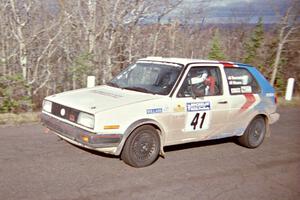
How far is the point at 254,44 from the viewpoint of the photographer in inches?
620

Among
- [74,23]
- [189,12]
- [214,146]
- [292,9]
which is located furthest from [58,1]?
[292,9]

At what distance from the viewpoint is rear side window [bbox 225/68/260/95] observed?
6609mm

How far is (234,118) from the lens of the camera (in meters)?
6.58

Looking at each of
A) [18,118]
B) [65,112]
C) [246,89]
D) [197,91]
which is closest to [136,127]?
[65,112]

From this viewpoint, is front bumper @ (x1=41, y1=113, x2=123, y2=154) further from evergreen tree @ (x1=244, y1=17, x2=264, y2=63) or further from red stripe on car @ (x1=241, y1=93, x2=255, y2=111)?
evergreen tree @ (x1=244, y1=17, x2=264, y2=63)

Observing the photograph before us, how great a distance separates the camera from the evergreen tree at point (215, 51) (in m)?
14.7

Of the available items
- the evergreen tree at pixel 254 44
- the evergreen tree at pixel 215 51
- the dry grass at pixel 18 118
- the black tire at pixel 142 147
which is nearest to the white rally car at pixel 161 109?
the black tire at pixel 142 147

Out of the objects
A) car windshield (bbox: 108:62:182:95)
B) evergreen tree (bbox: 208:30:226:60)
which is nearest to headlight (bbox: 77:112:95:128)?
car windshield (bbox: 108:62:182:95)

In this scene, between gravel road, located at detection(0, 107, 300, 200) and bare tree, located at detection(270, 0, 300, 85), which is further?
bare tree, located at detection(270, 0, 300, 85)

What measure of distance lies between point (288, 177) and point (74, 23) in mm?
8063

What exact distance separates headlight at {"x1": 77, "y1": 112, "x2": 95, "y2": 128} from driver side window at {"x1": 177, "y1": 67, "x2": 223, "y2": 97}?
1.58 meters

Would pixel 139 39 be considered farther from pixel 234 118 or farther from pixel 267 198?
pixel 267 198

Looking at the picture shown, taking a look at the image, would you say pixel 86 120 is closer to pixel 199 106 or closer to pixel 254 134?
pixel 199 106

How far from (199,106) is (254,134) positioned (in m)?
1.90
